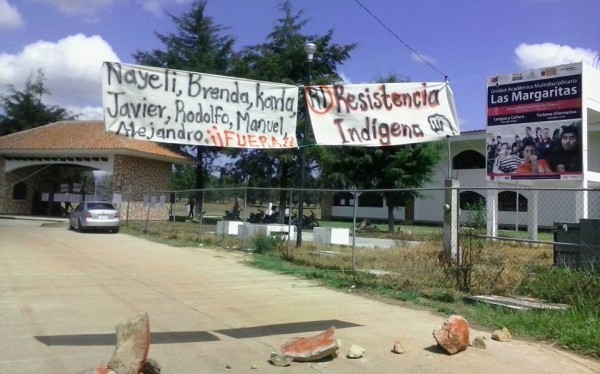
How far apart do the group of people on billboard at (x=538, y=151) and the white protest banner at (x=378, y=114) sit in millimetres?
15022

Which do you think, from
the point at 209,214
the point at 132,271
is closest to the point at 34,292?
the point at 132,271

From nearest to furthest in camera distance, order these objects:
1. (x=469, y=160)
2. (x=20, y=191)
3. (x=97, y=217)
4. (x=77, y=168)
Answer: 1. (x=97, y=217)
2. (x=469, y=160)
3. (x=20, y=191)
4. (x=77, y=168)

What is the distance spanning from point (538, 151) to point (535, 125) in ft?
3.22

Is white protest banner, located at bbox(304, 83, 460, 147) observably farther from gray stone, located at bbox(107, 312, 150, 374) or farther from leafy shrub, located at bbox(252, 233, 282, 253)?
leafy shrub, located at bbox(252, 233, 282, 253)

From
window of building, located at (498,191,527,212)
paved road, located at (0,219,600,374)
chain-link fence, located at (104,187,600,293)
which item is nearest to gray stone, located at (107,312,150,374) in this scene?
paved road, located at (0,219,600,374)

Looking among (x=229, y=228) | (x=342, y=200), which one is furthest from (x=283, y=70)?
(x=342, y=200)

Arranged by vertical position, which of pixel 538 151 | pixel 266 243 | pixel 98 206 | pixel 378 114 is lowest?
pixel 266 243

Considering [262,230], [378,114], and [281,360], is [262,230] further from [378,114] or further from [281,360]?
[281,360]

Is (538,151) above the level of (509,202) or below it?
above

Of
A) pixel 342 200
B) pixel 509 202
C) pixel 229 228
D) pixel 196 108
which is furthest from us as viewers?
pixel 342 200

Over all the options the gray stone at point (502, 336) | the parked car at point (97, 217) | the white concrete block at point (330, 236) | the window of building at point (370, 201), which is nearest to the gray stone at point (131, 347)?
the gray stone at point (502, 336)

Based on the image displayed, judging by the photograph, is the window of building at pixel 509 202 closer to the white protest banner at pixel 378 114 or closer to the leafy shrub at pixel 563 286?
the leafy shrub at pixel 563 286

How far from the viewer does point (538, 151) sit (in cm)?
2148

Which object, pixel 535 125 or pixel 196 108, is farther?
pixel 535 125
